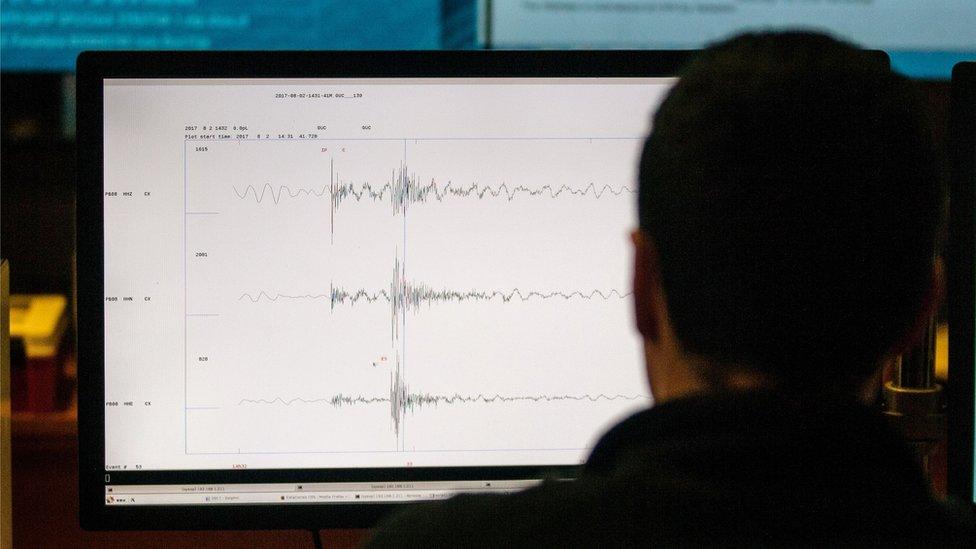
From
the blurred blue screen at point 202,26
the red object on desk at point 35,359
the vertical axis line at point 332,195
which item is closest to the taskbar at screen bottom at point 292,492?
the vertical axis line at point 332,195

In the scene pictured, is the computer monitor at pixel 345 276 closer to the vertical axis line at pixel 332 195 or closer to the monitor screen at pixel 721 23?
the vertical axis line at pixel 332 195

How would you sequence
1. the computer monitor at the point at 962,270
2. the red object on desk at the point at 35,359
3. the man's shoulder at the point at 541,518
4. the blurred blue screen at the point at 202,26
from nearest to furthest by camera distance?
the man's shoulder at the point at 541,518 < the computer monitor at the point at 962,270 < the red object on desk at the point at 35,359 < the blurred blue screen at the point at 202,26

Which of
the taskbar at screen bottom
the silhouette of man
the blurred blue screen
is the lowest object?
the taskbar at screen bottom

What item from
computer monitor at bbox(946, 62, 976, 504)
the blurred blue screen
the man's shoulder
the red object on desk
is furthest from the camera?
the blurred blue screen

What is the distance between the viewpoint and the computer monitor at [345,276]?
80 cm

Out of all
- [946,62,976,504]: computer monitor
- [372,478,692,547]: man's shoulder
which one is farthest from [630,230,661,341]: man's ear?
[946,62,976,504]: computer monitor

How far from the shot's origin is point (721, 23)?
5.98ft

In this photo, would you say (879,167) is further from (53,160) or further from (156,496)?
(53,160)

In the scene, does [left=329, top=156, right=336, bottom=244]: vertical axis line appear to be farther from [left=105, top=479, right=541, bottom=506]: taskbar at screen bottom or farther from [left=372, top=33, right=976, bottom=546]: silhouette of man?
[left=372, top=33, right=976, bottom=546]: silhouette of man

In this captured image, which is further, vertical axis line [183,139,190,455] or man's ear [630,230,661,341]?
vertical axis line [183,139,190,455]

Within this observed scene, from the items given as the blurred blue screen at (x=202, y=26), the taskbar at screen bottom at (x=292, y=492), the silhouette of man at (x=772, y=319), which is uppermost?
the blurred blue screen at (x=202, y=26)

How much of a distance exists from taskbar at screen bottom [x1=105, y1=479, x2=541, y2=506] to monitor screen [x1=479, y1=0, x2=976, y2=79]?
116 centimetres

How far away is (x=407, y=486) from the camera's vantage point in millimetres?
818

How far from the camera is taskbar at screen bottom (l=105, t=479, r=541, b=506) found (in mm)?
804
